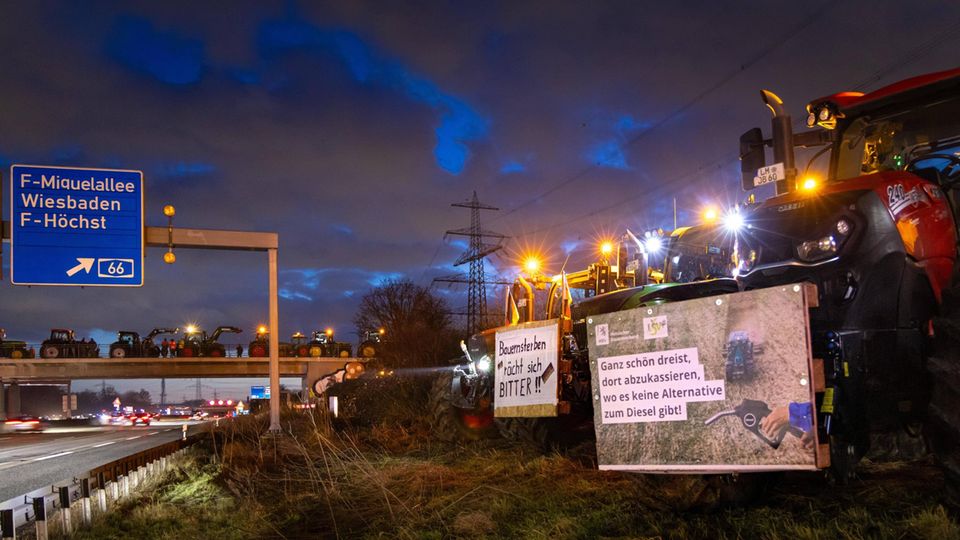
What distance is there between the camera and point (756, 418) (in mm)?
4004

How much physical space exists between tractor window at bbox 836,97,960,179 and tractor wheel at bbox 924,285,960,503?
1837mm

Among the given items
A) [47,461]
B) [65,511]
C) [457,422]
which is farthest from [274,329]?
[65,511]

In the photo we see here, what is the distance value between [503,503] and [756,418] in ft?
10.7

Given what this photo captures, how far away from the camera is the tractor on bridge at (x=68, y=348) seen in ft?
157

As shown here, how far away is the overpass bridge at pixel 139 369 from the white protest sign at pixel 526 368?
130 ft

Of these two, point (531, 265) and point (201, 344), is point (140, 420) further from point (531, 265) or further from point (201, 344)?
point (531, 265)

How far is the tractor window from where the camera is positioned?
5.51m

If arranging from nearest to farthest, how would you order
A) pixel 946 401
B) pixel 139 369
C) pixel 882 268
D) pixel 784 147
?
pixel 946 401 → pixel 882 268 → pixel 784 147 → pixel 139 369

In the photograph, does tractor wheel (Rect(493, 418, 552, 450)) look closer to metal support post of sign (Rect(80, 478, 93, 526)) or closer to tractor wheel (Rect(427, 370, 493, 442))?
tractor wheel (Rect(427, 370, 493, 442))

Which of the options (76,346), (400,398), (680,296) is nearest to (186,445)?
(400,398)

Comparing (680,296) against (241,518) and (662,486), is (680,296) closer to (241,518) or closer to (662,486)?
(662,486)

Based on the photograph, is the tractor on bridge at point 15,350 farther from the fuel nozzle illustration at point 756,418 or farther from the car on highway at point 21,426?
the fuel nozzle illustration at point 756,418

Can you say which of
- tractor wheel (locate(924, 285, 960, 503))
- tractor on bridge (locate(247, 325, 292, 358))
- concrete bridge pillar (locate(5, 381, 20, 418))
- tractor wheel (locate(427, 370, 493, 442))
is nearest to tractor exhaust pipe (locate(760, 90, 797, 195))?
tractor wheel (locate(924, 285, 960, 503))

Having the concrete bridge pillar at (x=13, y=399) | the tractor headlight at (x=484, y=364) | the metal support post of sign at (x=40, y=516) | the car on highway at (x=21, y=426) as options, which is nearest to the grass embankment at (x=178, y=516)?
the metal support post of sign at (x=40, y=516)
